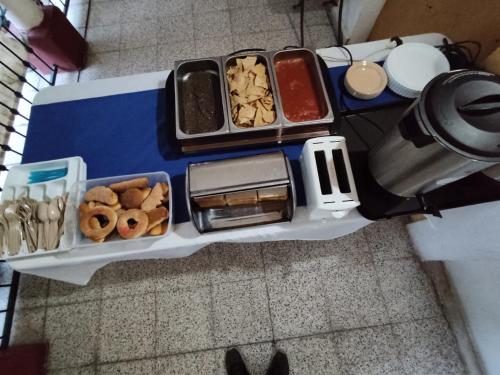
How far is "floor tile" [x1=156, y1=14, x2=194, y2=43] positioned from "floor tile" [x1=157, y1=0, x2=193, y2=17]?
0.11 feet

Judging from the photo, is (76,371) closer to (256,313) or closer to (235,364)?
(235,364)

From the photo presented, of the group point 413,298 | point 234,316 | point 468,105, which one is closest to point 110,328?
point 234,316

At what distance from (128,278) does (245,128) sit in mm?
923

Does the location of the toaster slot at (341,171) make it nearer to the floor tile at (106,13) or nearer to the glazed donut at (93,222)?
the glazed donut at (93,222)

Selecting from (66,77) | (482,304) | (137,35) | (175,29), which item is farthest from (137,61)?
(482,304)

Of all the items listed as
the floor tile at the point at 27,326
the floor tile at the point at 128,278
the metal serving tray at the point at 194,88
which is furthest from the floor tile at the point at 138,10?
the floor tile at the point at 27,326

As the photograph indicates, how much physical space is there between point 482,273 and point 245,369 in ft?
3.14

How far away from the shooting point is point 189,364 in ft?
3.77

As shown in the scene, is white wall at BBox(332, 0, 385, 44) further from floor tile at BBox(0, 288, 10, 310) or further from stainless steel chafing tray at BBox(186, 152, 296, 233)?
floor tile at BBox(0, 288, 10, 310)

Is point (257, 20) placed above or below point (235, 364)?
above

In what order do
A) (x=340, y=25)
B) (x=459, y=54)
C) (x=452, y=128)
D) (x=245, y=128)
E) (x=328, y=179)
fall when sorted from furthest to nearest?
1. (x=340, y=25)
2. (x=459, y=54)
3. (x=245, y=128)
4. (x=328, y=179)
5. (x=452, y=128)

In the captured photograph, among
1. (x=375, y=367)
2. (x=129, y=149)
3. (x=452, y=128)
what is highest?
(x=129, y=149)

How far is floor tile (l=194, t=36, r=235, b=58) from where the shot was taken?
67.5 inches

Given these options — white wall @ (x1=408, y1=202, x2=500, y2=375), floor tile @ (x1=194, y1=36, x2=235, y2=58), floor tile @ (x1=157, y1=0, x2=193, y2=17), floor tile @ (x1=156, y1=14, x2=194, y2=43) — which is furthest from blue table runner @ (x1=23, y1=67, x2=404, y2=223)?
floor tile @ (x1=157, y1=0, x2=193, y2=17)
